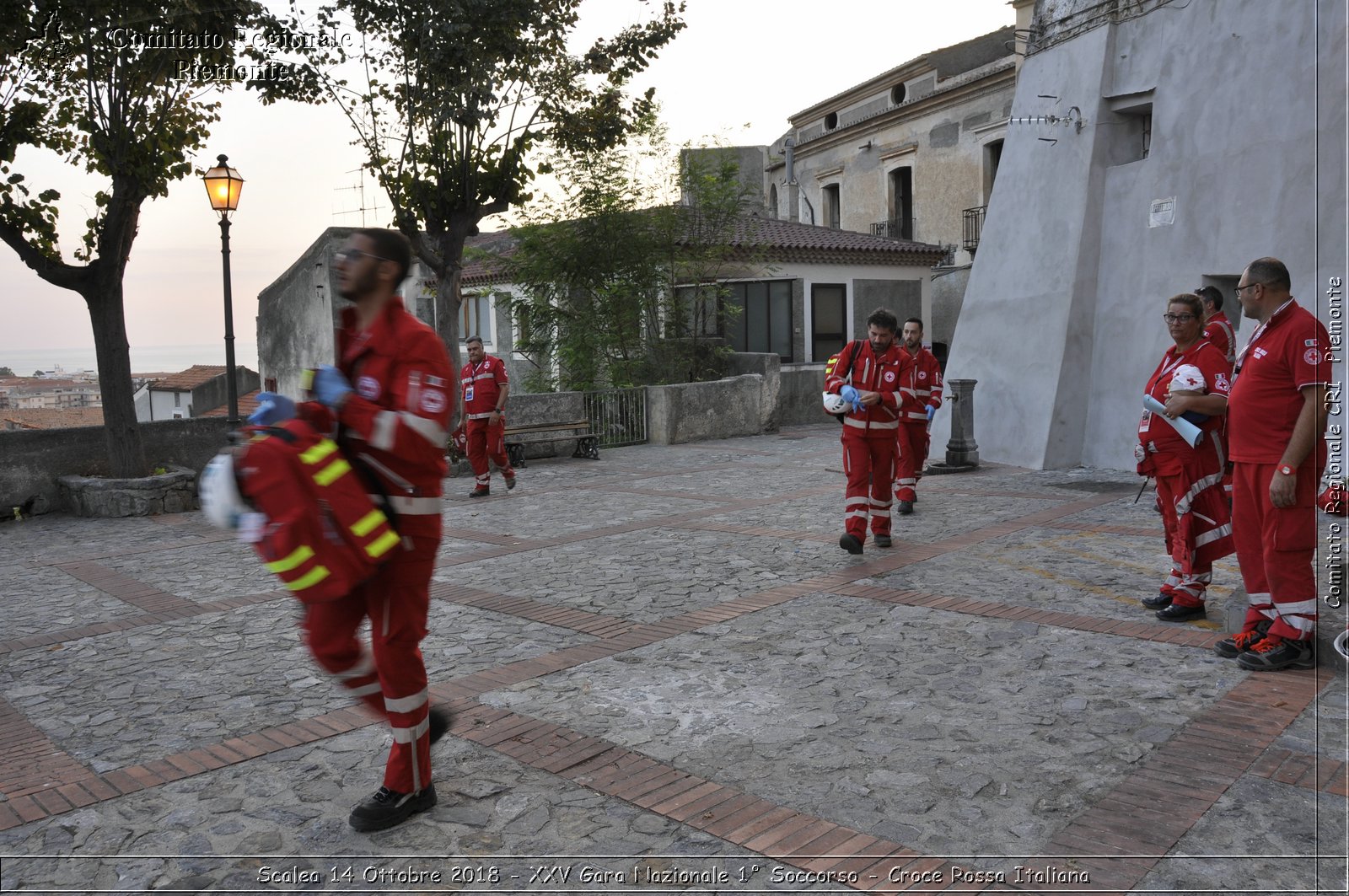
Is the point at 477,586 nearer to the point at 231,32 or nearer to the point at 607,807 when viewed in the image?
the point at 607,807

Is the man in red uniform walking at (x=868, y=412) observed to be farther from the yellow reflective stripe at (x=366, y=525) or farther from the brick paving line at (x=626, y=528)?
the yellow reflective stripe at (x=366, y=525)

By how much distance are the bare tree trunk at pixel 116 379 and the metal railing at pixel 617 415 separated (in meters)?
7.01

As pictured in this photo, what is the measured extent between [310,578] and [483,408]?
938 centimetres

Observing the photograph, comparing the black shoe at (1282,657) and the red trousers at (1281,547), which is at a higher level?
the red trousers at (1281,547)

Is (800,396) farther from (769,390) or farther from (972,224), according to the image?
(972,224)

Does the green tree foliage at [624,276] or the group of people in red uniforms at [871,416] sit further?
the green tree foliage at [624,276]

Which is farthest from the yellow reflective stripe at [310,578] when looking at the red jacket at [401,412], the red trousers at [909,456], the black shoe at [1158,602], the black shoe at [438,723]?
the red trousers at [909,456]

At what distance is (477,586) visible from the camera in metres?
7.58

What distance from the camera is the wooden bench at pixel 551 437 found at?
51.4ft

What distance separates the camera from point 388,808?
145 inches

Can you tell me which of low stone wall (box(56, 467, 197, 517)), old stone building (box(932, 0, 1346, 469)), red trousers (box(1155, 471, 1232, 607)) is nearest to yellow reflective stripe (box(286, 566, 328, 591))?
red trousers (box(1155, 471, 1232, 607))

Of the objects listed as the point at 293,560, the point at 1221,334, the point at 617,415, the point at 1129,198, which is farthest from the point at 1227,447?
the point at 617,415

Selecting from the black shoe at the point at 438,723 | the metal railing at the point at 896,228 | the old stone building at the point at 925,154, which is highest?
the old stone building at the point at 925,154

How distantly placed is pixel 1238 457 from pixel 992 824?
2720 mm
